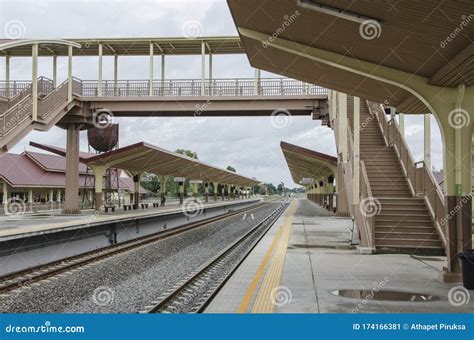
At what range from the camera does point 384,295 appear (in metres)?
8.20

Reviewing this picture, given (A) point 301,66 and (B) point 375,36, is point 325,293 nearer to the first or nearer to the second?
(B) point 375,36

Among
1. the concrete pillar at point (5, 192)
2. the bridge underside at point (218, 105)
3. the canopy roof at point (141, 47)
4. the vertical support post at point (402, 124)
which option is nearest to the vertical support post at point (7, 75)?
the canopy roof at point (141, 47)

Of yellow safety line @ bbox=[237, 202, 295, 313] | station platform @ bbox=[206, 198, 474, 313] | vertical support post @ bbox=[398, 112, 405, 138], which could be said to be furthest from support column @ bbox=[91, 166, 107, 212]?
vertical support post @ bbox=[398, 112, 405, 138]

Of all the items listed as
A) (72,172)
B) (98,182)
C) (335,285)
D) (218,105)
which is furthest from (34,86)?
(335,285)

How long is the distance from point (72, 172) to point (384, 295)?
86.1 feet

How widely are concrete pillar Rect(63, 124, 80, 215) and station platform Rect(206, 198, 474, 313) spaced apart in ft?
65.4

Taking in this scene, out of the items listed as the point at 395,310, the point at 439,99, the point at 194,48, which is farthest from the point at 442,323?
the point at 194,48

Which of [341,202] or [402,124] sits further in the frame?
[341,202]

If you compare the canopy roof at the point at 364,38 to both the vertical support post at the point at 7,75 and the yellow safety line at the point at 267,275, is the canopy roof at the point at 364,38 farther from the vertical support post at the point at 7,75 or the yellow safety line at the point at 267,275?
the vertical support post at the point at 7,75

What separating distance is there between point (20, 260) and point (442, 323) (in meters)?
11.3

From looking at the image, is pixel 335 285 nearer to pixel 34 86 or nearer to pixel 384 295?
pixel 384 295

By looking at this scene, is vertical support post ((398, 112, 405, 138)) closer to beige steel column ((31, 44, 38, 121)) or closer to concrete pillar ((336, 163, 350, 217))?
concrete pillar ((336, 163, 350, 217))

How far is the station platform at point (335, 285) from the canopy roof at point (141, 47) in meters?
18.5

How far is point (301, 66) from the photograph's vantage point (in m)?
11.9
